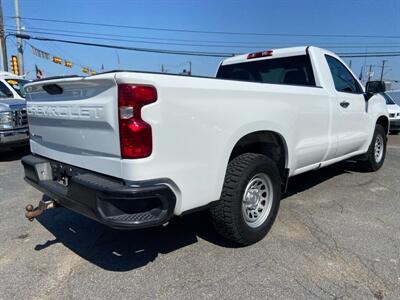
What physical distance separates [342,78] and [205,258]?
3.28 meters

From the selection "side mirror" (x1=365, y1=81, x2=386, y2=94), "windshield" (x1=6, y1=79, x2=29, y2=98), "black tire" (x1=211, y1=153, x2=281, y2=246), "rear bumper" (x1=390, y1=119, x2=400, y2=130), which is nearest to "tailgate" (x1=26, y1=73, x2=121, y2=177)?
"black tire" (x1=211, y1=153, x2=281, y2=246)

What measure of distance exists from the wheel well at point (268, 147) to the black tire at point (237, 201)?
0.19 m

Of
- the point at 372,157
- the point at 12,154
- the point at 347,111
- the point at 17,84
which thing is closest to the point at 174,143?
the point at 347,111

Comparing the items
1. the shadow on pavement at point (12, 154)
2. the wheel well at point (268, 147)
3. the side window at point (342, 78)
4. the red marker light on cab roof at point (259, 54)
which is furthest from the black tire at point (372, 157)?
the shadow on pavement at point (12, 154)

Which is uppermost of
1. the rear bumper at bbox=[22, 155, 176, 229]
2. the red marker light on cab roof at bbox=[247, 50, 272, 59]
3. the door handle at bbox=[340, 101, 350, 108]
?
the red marker light on cab roof at bbox=[247, 50, 272, 59]

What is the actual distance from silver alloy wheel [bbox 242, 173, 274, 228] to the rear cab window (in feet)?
5.37

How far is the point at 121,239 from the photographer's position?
378cm

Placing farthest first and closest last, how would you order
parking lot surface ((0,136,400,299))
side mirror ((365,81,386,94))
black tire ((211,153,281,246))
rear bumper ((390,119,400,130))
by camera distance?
rear bumper ((390,119,400,130)) → side mirror ((365,81,386,94)) → black tire ((211,153,281,246)) → parking lot surface ((0,136,400,299))

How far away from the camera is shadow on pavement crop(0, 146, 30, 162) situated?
852cm

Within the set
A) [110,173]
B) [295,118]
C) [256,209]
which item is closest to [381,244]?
[256,209]

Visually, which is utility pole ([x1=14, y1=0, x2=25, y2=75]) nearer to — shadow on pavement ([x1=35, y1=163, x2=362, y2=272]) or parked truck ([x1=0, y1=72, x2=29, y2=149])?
parked truck ([x1=0, y1=72, x2=29, y2=149])

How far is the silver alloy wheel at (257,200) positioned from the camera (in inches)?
138

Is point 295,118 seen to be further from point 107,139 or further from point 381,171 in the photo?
point 381,171

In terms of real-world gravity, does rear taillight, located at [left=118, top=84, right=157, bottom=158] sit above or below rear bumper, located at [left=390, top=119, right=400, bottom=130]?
above
